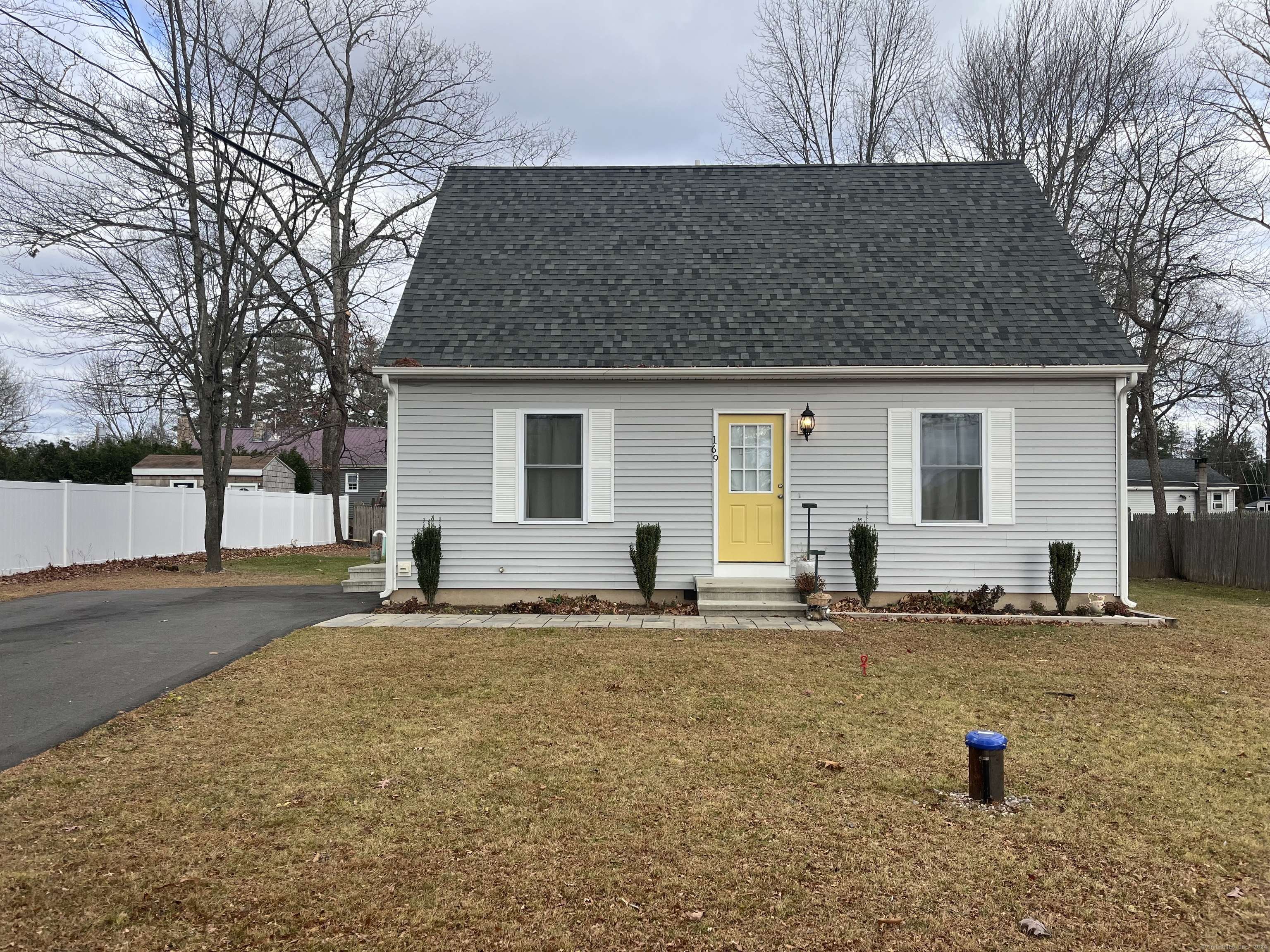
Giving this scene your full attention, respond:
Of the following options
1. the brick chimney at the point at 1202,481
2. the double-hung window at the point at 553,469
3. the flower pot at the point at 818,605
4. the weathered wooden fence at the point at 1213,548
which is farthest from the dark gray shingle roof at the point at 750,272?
the brick chimney at the point at 1202,481

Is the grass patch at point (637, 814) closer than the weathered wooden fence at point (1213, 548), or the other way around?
the grass patch at point (637, 814)

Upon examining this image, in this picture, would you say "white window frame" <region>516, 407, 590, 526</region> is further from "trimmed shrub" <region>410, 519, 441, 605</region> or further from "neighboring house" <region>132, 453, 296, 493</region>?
"neighboring house" <region>132, 453, 296, 493</region>

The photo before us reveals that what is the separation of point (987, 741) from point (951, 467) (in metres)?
6.67

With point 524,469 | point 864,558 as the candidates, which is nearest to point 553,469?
point 524,469

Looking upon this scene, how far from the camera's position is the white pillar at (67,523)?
14242 mm

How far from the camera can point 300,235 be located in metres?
18.1

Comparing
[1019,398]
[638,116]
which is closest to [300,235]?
[638,116]

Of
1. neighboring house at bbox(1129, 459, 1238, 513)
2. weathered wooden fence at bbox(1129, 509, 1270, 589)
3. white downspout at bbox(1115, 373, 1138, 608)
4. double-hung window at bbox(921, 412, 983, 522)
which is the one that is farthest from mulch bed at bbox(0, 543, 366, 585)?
neighboring house at bbox(1129, 459, 1238, 513)

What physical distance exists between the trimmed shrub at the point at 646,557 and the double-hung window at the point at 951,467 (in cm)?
327

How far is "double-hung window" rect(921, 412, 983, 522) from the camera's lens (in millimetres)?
10070

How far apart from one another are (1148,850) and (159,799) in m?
4.39

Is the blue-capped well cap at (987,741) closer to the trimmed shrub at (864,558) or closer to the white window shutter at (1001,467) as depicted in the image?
the trimmed shrub at (864,558)

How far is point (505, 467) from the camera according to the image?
401 inches

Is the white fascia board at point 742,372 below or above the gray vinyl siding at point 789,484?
above
